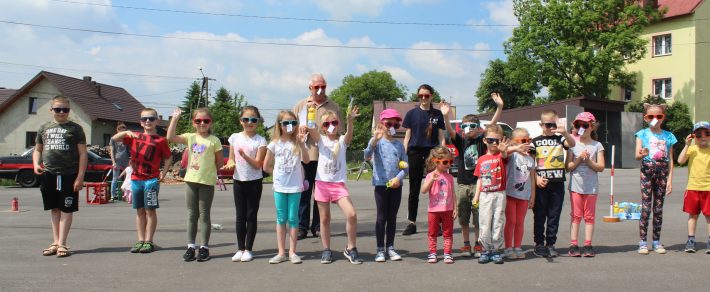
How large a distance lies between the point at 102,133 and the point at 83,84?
5.62 meters

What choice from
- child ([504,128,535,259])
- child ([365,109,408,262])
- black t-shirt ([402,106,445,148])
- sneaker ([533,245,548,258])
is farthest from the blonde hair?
sneaker ([533,245,548,258])

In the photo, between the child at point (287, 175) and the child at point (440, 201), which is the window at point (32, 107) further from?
the child at point (440, 201)

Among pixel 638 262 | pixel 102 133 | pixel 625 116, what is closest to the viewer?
pixel 638 262

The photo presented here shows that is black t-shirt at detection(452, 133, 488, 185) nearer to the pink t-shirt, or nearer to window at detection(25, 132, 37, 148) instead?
the pink t-shirt

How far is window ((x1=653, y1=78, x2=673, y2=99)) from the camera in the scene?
43.1 metres

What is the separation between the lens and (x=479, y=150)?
23.3 ft

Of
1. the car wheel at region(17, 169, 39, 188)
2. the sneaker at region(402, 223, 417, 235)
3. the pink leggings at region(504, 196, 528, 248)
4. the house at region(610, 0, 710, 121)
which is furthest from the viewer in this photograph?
the house at region(610, 0, 710, 121)

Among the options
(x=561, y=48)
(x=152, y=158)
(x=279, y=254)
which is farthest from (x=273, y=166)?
(x=561, y=48)

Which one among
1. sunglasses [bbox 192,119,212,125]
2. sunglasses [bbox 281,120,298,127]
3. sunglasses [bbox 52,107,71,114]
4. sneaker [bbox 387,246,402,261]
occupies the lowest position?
sneaker [bbox 387,246,402,261]

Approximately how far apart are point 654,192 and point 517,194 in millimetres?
1930

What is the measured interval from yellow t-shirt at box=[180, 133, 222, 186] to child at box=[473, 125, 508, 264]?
→ 3.15 m

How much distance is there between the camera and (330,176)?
653 cm

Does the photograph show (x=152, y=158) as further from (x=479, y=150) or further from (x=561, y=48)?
(x=561, y=48)

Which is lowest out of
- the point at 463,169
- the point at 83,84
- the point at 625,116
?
the point at 463,169
